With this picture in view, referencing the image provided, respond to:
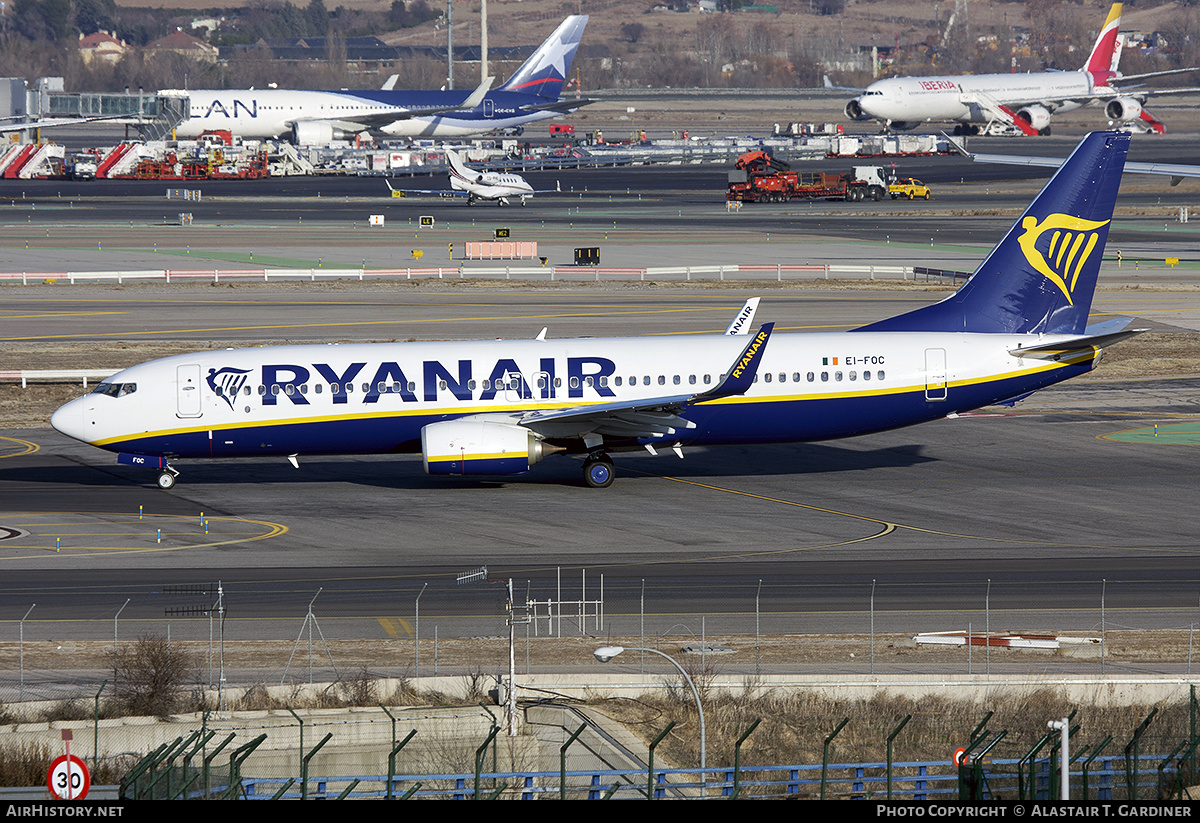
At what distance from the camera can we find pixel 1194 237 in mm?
118375

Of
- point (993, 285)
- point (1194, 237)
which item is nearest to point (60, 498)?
point (993, 285)

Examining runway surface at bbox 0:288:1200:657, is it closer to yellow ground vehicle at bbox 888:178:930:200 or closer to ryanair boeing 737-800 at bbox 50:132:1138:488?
ryanair boeing 737-800 at bbox 50:132:1138:488

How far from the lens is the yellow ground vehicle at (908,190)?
150 meters

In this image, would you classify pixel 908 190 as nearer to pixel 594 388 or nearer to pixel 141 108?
pixel 141 108

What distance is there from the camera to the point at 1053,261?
50.0 m

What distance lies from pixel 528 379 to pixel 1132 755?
25314mm

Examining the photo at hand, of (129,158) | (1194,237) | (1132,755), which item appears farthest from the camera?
(129,158)

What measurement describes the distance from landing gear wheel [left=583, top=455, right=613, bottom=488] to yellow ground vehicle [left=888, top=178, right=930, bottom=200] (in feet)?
354

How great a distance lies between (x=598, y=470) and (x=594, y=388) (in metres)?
2.94

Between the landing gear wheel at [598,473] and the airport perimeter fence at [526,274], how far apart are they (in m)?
49.1

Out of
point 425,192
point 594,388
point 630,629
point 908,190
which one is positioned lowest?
point 630,629

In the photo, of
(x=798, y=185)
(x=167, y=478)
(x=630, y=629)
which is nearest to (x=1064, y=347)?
(x=630, y=629)
